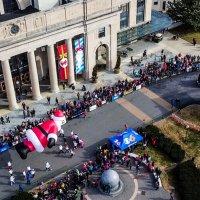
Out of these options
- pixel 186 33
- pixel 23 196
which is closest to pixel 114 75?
pixel 186 33

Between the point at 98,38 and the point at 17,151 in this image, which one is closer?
the point at 17,151

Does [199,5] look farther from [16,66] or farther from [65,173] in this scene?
[65,173]

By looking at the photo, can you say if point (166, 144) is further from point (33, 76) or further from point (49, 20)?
point (49, 20)

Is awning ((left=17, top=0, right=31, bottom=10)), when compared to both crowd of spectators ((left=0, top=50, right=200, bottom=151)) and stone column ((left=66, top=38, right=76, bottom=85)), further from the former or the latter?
crowd of spectators ((left=0, top=50, right=200, bottom=151))

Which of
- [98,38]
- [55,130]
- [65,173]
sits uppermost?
[98,38]

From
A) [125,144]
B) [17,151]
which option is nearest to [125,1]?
[125,144]

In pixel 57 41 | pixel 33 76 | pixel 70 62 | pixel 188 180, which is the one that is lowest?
pixel 188 180

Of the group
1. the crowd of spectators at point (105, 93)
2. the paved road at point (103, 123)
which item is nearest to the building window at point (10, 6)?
the crowd of spectators at point (105, 93)
